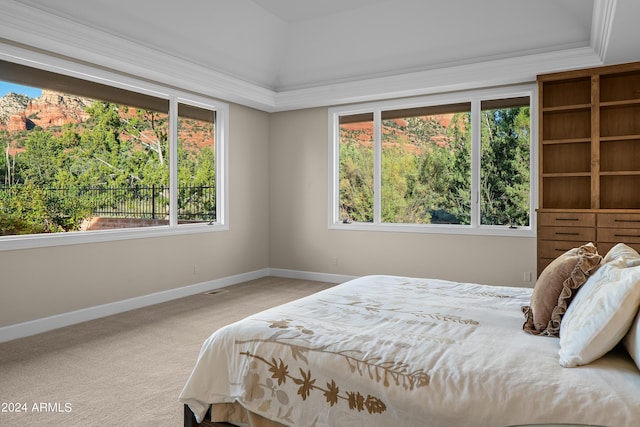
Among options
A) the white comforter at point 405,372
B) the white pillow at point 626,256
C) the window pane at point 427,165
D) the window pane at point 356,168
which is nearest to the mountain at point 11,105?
the white comforter at point 405,372

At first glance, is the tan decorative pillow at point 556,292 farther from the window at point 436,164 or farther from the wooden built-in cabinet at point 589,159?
the window at point 436,164

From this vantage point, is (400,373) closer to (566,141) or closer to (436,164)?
(566,141)

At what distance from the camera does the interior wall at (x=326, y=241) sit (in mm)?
5301

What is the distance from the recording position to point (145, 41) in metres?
4.45

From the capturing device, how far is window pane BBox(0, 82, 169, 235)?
12.9 ft

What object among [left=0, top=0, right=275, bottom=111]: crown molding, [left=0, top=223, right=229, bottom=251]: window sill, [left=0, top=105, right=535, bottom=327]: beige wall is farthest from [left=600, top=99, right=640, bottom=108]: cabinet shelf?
[left=0, top=223, right=229, bottom=251]: window sill

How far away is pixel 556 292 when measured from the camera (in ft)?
6.79

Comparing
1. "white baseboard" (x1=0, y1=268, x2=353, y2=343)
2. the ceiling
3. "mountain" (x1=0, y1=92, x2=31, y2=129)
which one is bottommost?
"white baseboard" (x1=0, y1=268, x2=353, y2=343)

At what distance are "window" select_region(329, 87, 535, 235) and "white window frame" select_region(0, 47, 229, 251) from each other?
152 cm

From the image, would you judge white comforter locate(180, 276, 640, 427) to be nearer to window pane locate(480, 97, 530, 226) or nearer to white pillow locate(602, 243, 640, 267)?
white pillow locate(602, 243, 640, 267)

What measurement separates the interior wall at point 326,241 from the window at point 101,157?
107 cm

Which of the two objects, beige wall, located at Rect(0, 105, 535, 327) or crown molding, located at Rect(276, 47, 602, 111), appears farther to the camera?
crown molding, located at Rect(276, 47, 602, 111)

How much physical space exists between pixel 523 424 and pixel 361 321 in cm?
91

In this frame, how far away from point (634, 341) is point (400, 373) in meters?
0.81
